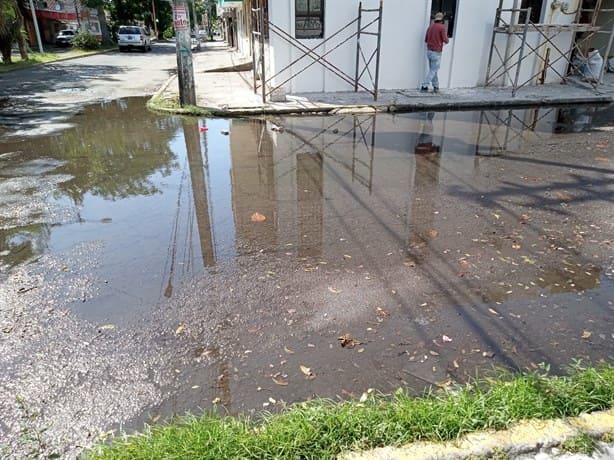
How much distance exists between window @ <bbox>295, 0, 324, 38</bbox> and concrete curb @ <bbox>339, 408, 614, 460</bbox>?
12.1 metres

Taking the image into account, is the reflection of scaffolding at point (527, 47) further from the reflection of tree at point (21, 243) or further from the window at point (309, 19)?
the reflection of tree at point (21, 243)

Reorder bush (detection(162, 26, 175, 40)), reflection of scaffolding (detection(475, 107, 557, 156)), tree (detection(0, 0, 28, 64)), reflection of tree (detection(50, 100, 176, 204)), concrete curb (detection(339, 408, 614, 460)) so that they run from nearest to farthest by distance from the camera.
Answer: concrete curb (detection(339, 408, 614, 460)), reflection of tree (detection(50, 100, 176, 204)), reflection of scaffolding (detection(475, 107, 557, 156)), tree (detection(0, 0, 28, 64)), bush (detection(162, 26, 175, 40))

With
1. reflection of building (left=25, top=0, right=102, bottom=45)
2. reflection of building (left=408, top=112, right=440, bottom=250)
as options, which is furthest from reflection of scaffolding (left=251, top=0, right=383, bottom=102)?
reflection of building (left=25, top=0, right=102, bottom=45)

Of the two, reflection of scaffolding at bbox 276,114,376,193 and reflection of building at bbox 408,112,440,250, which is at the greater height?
reflection of scaffolding at bbox 276,114,376,193

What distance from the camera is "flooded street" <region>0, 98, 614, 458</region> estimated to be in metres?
3.02

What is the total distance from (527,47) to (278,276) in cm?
1362

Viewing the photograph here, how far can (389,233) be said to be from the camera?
510 cm

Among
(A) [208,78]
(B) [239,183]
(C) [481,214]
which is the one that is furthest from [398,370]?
(A) [208,78]

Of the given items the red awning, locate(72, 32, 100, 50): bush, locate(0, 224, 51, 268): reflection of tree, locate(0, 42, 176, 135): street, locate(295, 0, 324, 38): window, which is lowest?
locate(0, 224, 51, 268): reflection of tree

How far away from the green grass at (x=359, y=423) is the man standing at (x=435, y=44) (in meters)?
11.7

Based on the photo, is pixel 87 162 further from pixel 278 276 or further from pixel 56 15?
pixel 56 15

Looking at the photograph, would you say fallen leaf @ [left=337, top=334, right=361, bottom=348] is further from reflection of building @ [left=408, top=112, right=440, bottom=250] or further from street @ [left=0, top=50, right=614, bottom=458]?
reflection of building @ [left=408, top=112, right=440, bottom=250]

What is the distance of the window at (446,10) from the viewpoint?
43.5 ft

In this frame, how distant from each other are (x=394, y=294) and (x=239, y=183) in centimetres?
343
